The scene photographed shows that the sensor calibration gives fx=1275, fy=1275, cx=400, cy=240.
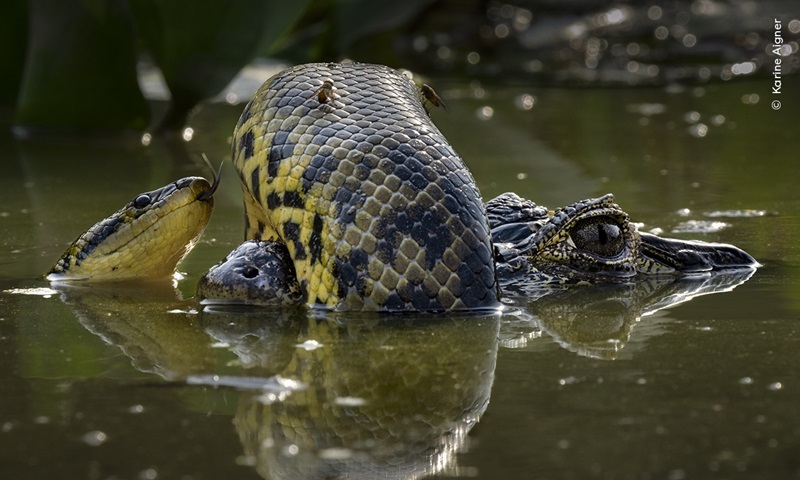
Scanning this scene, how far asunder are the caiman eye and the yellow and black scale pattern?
0.55 metres

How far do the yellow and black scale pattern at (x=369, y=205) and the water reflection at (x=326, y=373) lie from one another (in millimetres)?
116

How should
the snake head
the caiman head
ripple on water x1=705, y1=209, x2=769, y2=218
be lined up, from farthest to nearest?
ripple on water x1=705, y1=209, x2=769, y2=218 → the snake head → the caiman head

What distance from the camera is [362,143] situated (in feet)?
14.9

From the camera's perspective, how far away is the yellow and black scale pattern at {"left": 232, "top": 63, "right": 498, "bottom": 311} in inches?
169

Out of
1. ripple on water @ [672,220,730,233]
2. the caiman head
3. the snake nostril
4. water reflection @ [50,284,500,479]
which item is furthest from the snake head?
ripple on water @ [672,220,730,233]

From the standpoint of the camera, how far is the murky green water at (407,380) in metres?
3.04

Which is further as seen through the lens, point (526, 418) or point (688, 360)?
point (688, 360)

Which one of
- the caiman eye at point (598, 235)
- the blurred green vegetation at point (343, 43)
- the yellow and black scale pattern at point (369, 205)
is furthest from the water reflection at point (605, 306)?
the blurred green vegetation at point (343, 43)

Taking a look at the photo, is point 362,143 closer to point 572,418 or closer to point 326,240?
point 326,240

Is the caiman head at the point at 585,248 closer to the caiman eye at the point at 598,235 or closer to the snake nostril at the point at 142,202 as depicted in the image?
the caiman eye at the point at 598,235

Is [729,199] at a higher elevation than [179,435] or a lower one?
lower

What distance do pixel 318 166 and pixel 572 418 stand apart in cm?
162

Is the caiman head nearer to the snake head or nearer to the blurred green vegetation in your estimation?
the snake head

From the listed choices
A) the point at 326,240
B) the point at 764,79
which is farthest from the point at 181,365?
the point at 764,79
